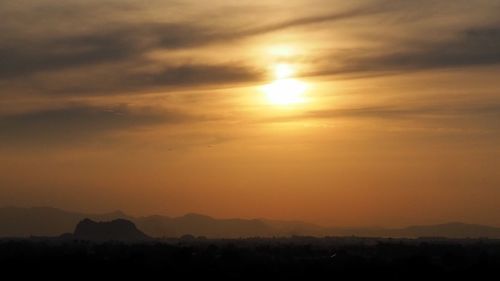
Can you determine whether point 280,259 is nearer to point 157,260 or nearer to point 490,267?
point 157,260

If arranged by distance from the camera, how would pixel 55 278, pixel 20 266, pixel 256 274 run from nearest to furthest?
pixel 55 278
pixel 256 274
pixel 20 266

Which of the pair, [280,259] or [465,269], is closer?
[465,269]

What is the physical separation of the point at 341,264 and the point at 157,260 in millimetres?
18899

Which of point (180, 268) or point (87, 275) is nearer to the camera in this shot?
point (87, 275)

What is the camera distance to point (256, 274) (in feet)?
277

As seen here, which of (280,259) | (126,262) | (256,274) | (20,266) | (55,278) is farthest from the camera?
(280,259)

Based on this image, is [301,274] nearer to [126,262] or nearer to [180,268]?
[180,268]

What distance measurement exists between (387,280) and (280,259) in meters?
28.7

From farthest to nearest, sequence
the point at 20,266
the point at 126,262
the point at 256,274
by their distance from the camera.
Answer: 1. the point at 126,262
2. the point at 20,266
3. the point at 256,274

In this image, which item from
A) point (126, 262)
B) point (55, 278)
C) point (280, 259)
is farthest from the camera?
point (280, 259)

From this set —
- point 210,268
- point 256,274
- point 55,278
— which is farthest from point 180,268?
point 55,278

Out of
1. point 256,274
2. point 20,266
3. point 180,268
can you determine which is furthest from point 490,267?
point 20,266

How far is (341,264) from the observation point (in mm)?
96625

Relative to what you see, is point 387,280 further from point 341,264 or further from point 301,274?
point 341,264
